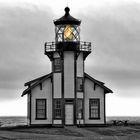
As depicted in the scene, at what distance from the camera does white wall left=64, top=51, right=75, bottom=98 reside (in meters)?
52.7

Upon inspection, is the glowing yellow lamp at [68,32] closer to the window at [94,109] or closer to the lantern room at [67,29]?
the lantern room at [67,29]

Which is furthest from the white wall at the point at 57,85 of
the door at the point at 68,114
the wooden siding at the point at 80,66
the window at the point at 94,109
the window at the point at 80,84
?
the window at the point at 94,109

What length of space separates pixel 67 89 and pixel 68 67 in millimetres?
2183

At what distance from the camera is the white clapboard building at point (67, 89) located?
52812 millimetres

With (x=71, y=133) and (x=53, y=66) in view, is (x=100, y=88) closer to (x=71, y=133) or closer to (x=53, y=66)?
(x=53, y=66)

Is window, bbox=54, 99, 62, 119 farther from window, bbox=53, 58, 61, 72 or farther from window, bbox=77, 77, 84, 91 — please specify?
window, bbox=53, 58, 61, 72

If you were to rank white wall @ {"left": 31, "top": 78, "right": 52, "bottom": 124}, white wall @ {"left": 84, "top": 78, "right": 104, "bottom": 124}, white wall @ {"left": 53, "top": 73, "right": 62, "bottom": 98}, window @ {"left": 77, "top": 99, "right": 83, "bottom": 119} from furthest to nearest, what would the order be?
white wall @ {"left": 84, "top": 78, "right": 104, "bottom": 124} → white wall @ {"left": 31, "top": 78, "right": 52, "bottom": 124} → window @ {"left": 77, "top": 99, "right": 83, "bottom": 119} → white wall @ {"left": 53, "top": 73, "right": 62, "bottom": 98}

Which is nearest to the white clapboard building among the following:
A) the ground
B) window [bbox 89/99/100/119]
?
window [bbox 89/99/100/119]

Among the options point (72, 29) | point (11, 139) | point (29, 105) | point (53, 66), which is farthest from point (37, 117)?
point (11, 139)

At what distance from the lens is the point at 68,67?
2083 inches

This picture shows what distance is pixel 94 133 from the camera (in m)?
45.6

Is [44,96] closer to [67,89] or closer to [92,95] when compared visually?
[67,89]

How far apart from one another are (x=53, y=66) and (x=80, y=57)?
9.37 ft

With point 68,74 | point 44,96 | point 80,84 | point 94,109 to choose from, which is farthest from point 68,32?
point 94,109
